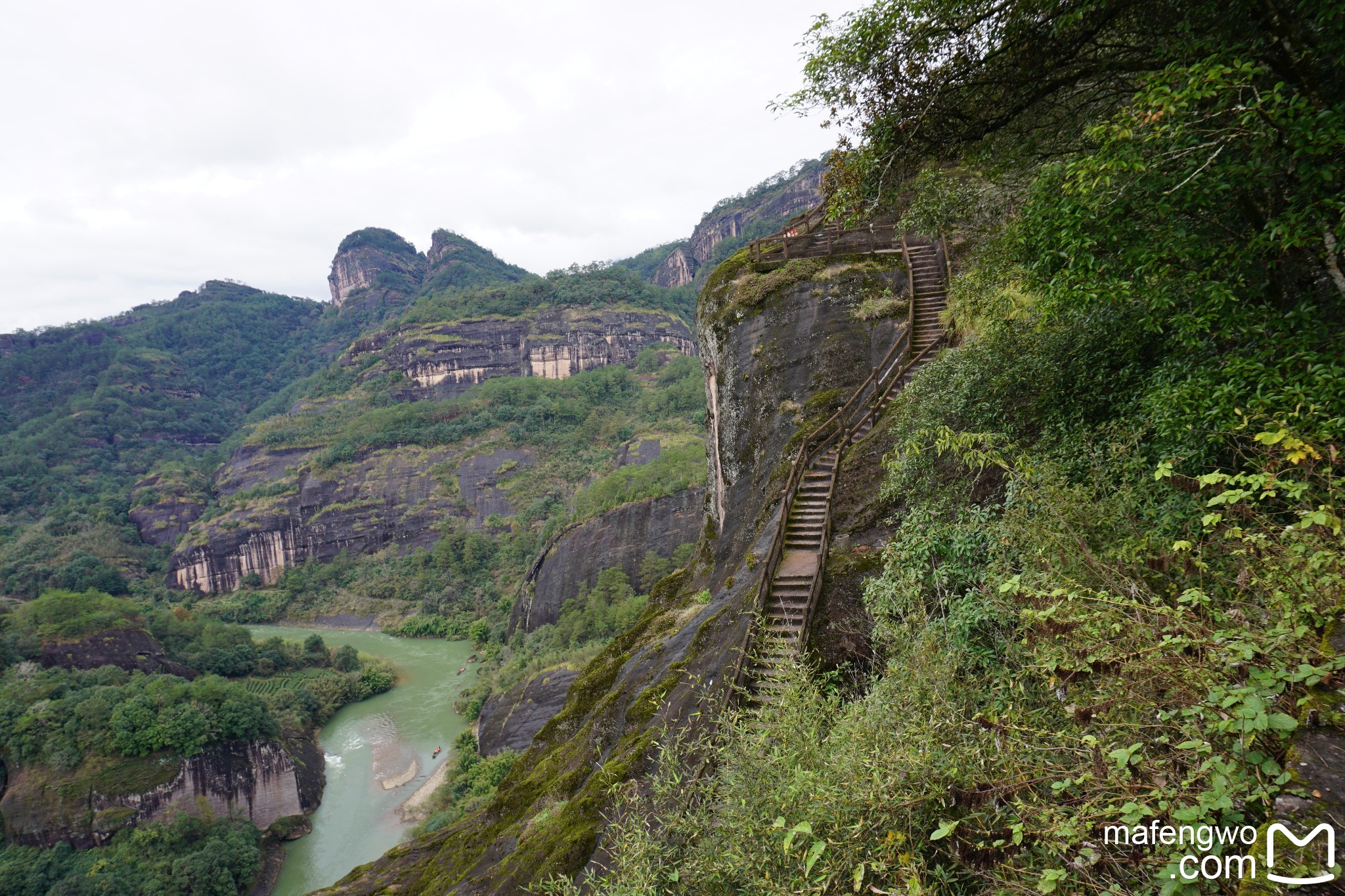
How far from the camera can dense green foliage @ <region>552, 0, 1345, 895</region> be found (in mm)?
2570

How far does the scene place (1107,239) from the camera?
4555mm

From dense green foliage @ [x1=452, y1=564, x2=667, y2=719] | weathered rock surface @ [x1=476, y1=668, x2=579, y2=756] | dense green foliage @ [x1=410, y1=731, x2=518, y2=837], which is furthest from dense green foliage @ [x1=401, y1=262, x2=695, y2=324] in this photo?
dense green foliage @ [x1=410, y1=731, x2=518, y2=837]

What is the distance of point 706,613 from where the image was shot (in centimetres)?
1072

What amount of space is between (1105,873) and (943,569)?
3587 millimetres

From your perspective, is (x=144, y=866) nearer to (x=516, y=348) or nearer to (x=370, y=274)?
(x=516, y=348)

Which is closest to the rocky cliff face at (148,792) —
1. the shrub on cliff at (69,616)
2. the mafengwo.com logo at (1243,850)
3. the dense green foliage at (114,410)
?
the shrub on cliff at (69,616)

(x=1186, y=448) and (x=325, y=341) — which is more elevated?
(x=325, y=341)

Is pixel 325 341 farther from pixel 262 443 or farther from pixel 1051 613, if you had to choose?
pixel 1051 613

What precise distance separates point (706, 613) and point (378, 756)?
122ft

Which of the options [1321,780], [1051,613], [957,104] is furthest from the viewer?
[957,104]

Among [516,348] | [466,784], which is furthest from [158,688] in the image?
[516,348]

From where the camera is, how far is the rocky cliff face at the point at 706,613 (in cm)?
789

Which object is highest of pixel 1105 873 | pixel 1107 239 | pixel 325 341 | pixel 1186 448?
pixel 325 341

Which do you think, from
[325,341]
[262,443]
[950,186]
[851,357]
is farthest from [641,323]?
[325,341]
